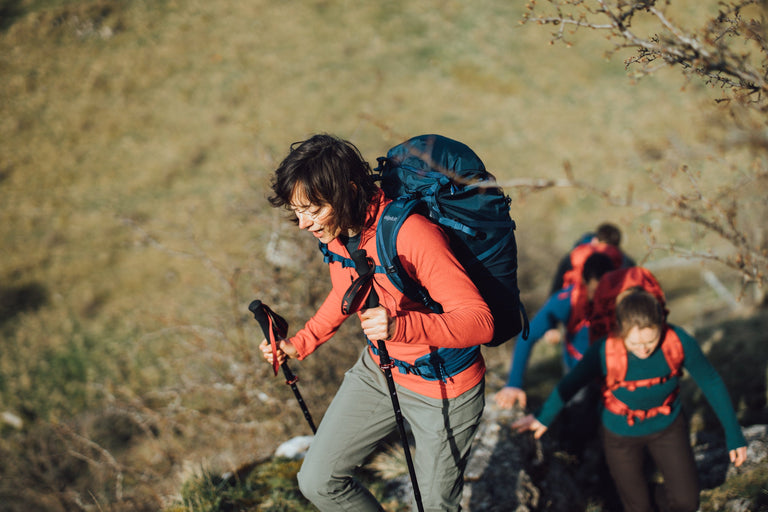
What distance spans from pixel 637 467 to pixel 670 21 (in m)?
2.71

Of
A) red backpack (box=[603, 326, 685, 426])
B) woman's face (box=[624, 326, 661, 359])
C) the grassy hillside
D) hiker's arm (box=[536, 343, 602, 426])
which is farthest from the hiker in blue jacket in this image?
the grassy hillside

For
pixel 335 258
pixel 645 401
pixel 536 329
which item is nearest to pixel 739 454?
pixel 645 401

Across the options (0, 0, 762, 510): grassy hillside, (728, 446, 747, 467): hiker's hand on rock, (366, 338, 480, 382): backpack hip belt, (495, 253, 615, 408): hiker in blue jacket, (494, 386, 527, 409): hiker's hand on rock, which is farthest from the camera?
(0, 0, 762, 510): grassy hillside

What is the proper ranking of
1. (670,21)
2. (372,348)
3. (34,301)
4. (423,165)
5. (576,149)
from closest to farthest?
(670,21) < (423,165) < (372,348) < (34,301) < (576,149)

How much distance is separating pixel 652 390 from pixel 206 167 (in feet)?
66.5

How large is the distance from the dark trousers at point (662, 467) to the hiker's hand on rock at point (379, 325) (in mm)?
2247

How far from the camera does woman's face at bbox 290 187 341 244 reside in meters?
2.14

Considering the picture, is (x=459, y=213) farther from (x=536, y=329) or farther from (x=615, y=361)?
(x=536, y=329)

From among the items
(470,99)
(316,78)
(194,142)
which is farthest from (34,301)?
(470,99)

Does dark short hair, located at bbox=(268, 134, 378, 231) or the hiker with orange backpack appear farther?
the hiker with orange backpack

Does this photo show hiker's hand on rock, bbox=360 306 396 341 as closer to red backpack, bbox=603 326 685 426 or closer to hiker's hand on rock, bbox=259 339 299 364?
hiker's hand on rock, bbox=259 339 299 364

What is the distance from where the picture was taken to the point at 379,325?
1870mm

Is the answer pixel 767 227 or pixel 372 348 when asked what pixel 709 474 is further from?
pixel 767 227

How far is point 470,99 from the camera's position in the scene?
23.0m
